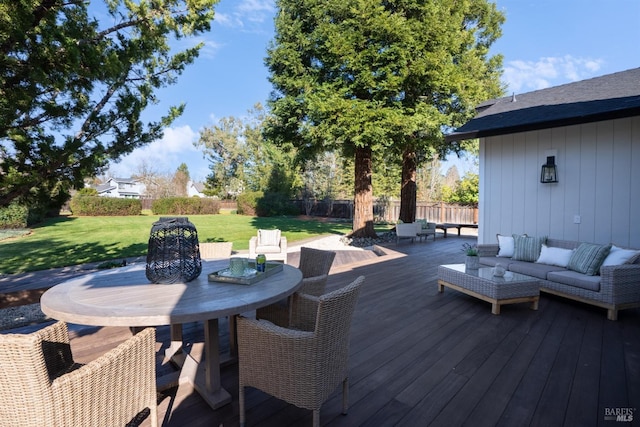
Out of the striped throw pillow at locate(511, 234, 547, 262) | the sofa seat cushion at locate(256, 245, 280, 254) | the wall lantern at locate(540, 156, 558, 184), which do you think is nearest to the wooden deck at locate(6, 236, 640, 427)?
the striped throw pillow at locate(511, 234, 547, 262)

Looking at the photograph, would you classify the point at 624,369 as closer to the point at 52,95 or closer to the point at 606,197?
the point at 606,197

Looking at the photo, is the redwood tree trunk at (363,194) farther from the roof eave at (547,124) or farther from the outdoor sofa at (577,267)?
the outdoor sofa at (577,267)

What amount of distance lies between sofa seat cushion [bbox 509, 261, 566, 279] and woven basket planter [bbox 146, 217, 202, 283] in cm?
472

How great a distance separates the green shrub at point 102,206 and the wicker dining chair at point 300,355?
2226cm

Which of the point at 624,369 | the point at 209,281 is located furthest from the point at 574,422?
the point at 209,281

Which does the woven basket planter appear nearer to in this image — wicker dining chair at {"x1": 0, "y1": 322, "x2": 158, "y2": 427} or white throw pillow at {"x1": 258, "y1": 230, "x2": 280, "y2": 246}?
wicker dining chair at {"x1": 0, "y1": 322, "x2": 158, "y2": 427}

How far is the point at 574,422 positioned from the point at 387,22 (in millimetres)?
8823

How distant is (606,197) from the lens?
5.10 metres

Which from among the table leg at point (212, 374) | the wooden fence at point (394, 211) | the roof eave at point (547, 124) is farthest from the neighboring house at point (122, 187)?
the table leg at point (212, 374)

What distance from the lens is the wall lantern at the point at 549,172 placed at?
5602 millimetres

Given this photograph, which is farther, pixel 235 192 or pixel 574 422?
pixel 235 192

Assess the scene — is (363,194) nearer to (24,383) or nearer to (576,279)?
(576,279)

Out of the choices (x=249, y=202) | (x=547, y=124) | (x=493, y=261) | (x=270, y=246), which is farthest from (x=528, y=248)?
(x=249, y=202)

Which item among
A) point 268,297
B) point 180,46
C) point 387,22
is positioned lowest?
point 268,297
